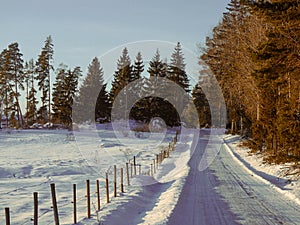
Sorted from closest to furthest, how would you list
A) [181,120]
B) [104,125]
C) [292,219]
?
[292,219] < [104,125] < [181,120]

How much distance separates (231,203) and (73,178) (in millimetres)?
9421

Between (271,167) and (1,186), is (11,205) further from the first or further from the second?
(271,167)

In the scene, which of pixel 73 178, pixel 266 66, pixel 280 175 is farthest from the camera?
pixel 73 178

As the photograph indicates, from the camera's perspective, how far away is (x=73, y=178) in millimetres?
17500

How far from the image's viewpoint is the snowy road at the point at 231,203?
8828 millimetres

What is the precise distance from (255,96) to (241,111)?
32.2ft

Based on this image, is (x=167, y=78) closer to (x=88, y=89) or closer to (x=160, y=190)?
(x=88, y=89)

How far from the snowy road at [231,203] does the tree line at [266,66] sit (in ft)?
10.9

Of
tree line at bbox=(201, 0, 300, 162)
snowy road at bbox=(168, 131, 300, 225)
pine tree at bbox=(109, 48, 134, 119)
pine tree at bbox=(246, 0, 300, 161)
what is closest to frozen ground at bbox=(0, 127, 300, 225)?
snowy road at bbox=(168, 131, 300, 225)

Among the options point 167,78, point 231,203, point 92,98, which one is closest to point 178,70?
point 167,78

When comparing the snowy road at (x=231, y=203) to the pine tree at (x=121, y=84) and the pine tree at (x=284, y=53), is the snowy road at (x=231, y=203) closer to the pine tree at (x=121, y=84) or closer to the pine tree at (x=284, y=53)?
the pine tree at (x=284, y=53)

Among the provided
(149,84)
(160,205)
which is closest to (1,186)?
(160,205)

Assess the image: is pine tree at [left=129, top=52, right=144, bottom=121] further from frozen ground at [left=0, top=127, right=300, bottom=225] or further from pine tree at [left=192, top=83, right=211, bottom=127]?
frozen ground at [left=0, top=127, right=300, bottom=225]

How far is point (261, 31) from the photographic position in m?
23.3
